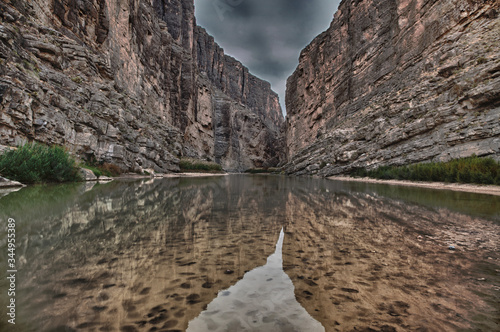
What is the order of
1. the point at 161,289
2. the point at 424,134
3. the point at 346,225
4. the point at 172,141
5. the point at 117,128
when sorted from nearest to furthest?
the point at 161,289 < the point at 346,225 < the point at 424,134 < the point at 117,128 < the point at 172,141

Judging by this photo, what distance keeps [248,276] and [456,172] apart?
53.5ft

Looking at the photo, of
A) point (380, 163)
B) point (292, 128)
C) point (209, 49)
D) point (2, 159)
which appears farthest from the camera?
point (209, 49)

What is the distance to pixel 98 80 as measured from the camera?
21750 millimetres

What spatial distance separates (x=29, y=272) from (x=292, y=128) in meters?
59.6

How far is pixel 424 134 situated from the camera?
765 inches

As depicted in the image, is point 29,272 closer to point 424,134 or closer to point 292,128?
point 424,134

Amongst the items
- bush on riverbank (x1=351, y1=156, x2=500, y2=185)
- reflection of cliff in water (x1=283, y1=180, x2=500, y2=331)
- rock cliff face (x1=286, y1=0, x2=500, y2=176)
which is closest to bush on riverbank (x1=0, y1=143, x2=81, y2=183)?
reflection of cliff in water (x1=283, y1=180, x2=500, y2=331)

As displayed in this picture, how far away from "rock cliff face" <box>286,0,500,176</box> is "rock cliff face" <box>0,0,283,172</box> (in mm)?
23695

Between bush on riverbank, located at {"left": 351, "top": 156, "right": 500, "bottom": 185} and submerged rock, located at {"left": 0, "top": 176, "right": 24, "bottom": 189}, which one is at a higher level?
bush on riverbank, located at {"left": 351, "top": 156, "right": 500, "bottom": 185}

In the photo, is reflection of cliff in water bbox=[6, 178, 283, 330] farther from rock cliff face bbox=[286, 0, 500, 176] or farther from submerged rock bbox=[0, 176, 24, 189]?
rock cliff face bbox=[286, 0, 500, 176]

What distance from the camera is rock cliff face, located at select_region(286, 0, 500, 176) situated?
15993mm

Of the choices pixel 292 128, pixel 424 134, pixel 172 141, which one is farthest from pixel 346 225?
pixel 292 128

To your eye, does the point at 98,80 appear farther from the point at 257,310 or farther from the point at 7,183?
the point at 257,310

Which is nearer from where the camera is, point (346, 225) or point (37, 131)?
point (346, 225)
